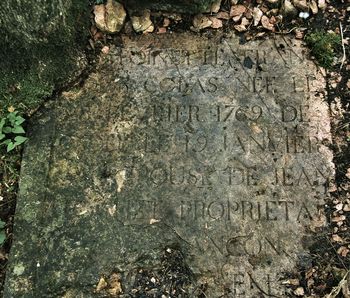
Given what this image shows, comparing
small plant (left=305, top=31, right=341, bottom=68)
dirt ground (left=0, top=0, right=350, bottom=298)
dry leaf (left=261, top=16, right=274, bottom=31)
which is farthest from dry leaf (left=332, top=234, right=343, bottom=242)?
dry leaf (left=261, top=16, right=274, bottom=31)

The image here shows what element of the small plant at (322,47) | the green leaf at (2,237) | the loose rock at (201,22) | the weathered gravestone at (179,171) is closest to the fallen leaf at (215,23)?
the loose rock at (201,22)

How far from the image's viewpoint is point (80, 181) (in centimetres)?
272

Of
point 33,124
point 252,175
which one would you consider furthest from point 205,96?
point 33,124

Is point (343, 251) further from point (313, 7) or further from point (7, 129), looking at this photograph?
point (7, 129)

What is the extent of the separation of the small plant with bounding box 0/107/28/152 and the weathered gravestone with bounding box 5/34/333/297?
76 millimetres

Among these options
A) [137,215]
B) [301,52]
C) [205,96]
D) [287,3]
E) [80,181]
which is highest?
[287,3]

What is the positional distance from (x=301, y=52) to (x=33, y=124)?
1.68m

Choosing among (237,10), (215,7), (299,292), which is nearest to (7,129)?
(215,7)

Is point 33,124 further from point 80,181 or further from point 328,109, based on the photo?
point 328,109

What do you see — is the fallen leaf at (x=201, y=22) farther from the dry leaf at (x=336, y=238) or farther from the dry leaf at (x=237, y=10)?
the dry leaf at (x=336, y=238)

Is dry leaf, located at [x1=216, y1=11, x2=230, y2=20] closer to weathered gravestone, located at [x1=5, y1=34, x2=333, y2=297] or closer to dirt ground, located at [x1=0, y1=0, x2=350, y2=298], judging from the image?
dirt ground, located at [x1=0, y1=0, x2=350, y2=298]

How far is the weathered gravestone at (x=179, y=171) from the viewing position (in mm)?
2541

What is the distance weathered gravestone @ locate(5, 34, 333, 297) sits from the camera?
2541mm

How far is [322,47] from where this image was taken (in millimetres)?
2984
